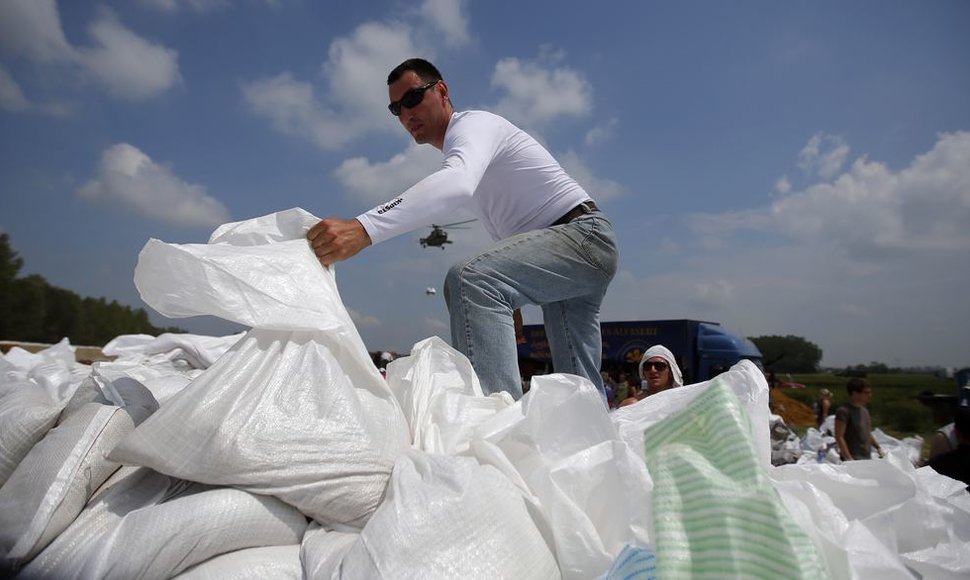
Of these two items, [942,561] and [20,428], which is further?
[20,428]

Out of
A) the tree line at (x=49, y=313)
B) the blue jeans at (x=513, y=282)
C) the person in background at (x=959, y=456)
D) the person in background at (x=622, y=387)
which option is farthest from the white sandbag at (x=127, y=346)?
the tree line at (x=49, y=313)

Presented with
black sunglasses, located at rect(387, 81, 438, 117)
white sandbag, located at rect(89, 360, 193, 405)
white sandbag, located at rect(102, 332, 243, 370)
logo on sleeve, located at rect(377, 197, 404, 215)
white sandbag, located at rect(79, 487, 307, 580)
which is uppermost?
black sunglasses, located at rect(387, 81, 438, 117)

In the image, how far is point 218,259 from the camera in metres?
1.21

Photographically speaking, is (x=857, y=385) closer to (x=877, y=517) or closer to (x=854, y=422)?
(x=854, y=422)

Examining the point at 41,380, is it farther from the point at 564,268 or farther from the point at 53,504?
the point at 564,268

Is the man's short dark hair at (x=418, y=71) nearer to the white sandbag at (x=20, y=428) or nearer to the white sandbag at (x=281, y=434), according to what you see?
the white sandbag at (x=281, y=434)

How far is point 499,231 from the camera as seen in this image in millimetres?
2033

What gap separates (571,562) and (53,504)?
88 centimetres

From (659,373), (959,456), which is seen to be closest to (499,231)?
(659,373)

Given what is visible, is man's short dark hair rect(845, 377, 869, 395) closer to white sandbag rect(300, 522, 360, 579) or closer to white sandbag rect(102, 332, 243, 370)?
white sandbag rect(102, 332, 243, 370)

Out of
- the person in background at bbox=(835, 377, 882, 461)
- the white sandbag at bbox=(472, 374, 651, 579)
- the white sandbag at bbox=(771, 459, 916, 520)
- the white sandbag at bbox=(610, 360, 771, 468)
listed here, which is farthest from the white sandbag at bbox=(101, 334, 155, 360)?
the person in background at bbox=(835, 377, 882, 461)

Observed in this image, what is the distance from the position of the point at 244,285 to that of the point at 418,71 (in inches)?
43.4

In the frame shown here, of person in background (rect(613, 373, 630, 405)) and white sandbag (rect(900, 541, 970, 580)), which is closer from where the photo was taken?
white sandbag (rect(900, 541, 970, 580))

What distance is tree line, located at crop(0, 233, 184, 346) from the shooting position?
24.2m
